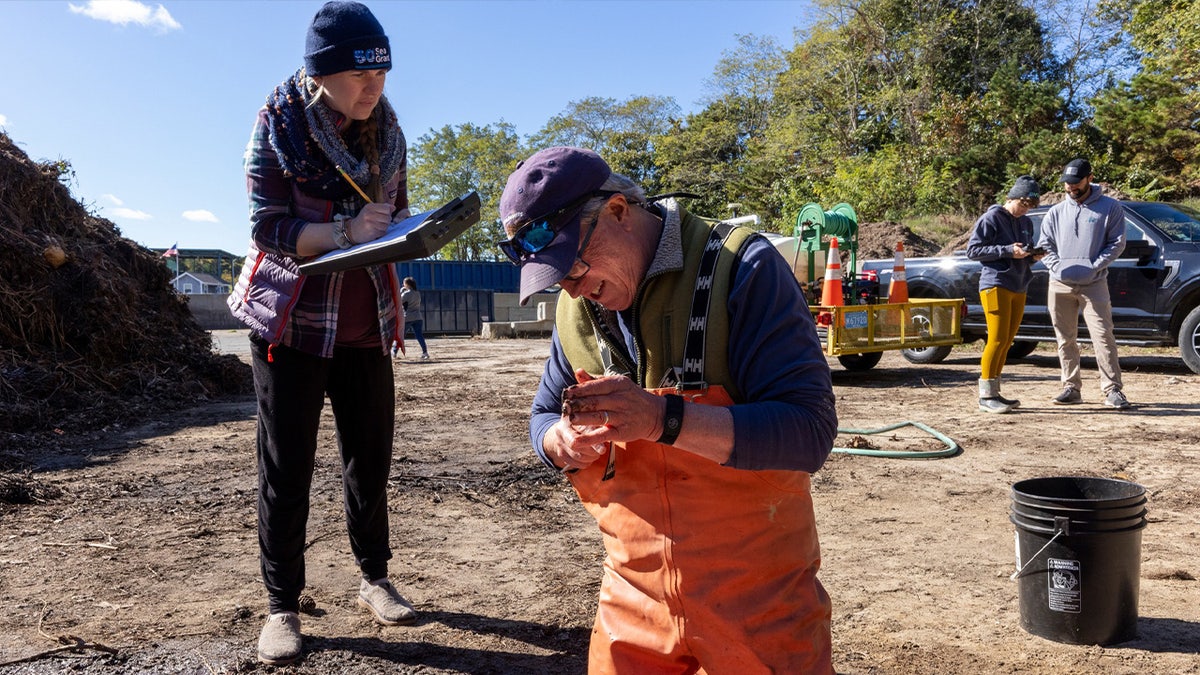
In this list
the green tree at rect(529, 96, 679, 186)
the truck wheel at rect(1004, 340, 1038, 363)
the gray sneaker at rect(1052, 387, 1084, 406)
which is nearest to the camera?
the gray sneaker at rect(1052, 387, 1084, 406)

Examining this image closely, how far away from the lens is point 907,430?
278 inches

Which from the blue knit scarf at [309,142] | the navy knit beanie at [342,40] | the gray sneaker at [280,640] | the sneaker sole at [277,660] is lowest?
the sneaker sole at [277,660]

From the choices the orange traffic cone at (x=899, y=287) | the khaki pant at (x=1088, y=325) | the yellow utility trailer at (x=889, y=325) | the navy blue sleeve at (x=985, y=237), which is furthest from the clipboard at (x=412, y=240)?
the orange traffic cone at (x=899, y=287)

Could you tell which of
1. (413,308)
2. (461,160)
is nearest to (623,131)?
(461,160)

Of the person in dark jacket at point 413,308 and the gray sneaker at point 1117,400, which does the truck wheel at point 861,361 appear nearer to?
the gray sneaker at point 1117,400

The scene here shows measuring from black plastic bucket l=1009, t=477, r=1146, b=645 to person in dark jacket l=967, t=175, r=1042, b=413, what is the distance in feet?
15.4

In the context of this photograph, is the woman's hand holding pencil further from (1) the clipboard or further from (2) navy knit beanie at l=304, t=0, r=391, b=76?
(2) navy knit beanie at l=304, t=0, r=391, b=76

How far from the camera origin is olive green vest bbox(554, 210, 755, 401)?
1678mm

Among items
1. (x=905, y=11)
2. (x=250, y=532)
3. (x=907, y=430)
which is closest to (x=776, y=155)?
(x=905, y=11)

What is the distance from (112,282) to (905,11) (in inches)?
1235

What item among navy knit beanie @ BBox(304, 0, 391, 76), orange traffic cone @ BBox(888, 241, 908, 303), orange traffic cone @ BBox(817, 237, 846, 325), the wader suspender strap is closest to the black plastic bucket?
the wader suspender strap

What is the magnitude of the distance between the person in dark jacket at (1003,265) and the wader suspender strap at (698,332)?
638 cm

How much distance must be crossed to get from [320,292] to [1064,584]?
2618mm

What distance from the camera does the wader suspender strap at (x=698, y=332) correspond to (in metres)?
1.68
